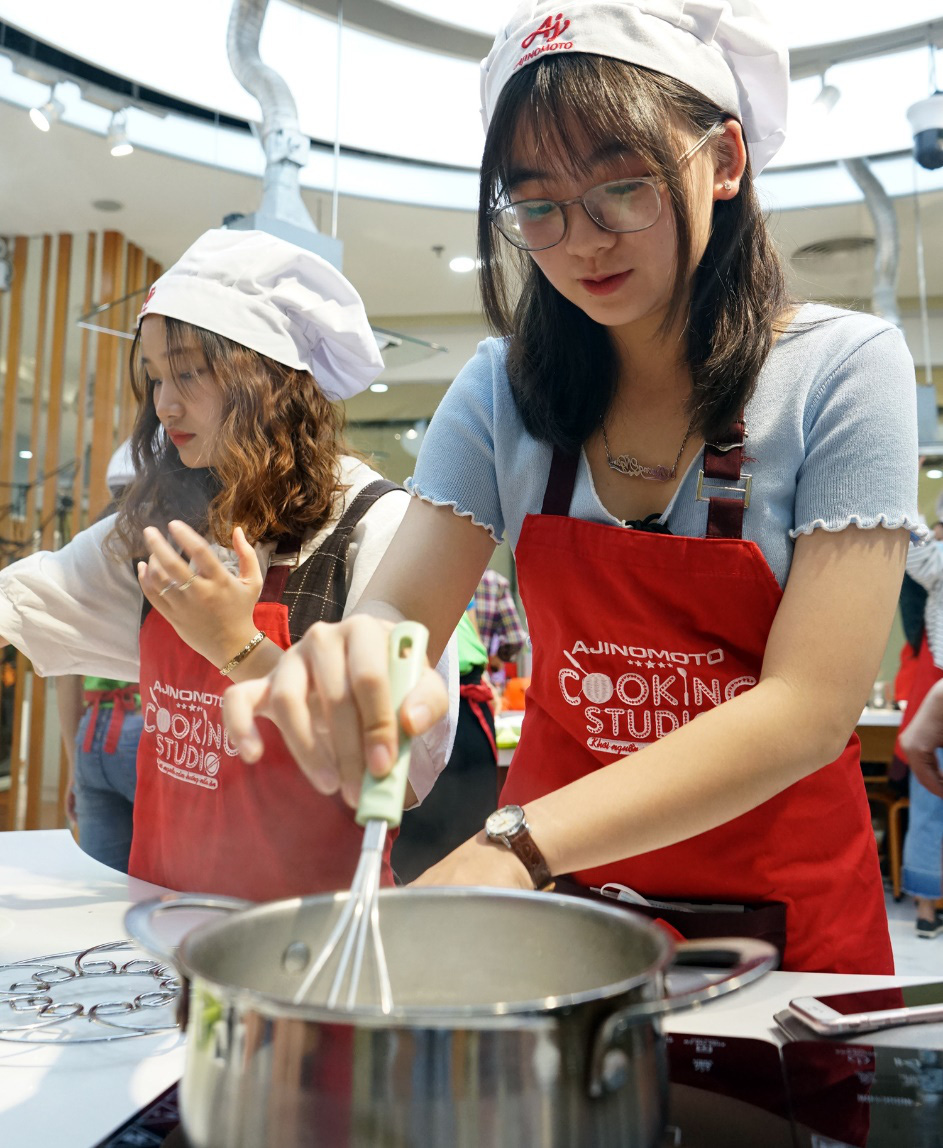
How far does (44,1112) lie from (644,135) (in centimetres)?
80

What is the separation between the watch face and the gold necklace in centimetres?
42

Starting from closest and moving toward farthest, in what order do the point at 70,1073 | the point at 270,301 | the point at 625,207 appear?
the point at 70,1073, the point at 625,207, the point at 270,301

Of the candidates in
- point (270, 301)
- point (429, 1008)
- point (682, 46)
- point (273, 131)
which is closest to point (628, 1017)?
point (429, 1008)

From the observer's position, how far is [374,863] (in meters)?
0.46

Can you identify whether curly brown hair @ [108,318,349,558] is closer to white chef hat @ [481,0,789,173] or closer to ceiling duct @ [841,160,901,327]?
white chef hat @ [481,0,789,173]

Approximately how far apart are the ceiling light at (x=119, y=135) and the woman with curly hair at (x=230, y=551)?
9.07 feet

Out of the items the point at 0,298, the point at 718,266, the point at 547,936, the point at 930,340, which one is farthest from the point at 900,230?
the point at 547,936

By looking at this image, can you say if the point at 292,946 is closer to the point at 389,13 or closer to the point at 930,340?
the point at 389,13

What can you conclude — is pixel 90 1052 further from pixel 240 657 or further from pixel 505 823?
pixel 240 657

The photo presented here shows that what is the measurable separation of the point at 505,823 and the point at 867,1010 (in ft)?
0.84

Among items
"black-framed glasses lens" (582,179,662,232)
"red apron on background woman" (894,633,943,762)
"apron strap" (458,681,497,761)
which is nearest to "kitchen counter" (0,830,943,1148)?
"black-framed glasses lens" (582,179,662,232)

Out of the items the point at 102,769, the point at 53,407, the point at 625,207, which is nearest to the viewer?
the point at 625,207

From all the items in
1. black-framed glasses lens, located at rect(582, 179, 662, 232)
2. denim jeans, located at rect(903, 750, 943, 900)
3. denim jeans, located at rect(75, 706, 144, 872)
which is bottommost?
denim jeans, located at rect(903, 750, 943, 900)

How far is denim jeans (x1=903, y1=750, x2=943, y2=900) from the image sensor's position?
3.88 meters
